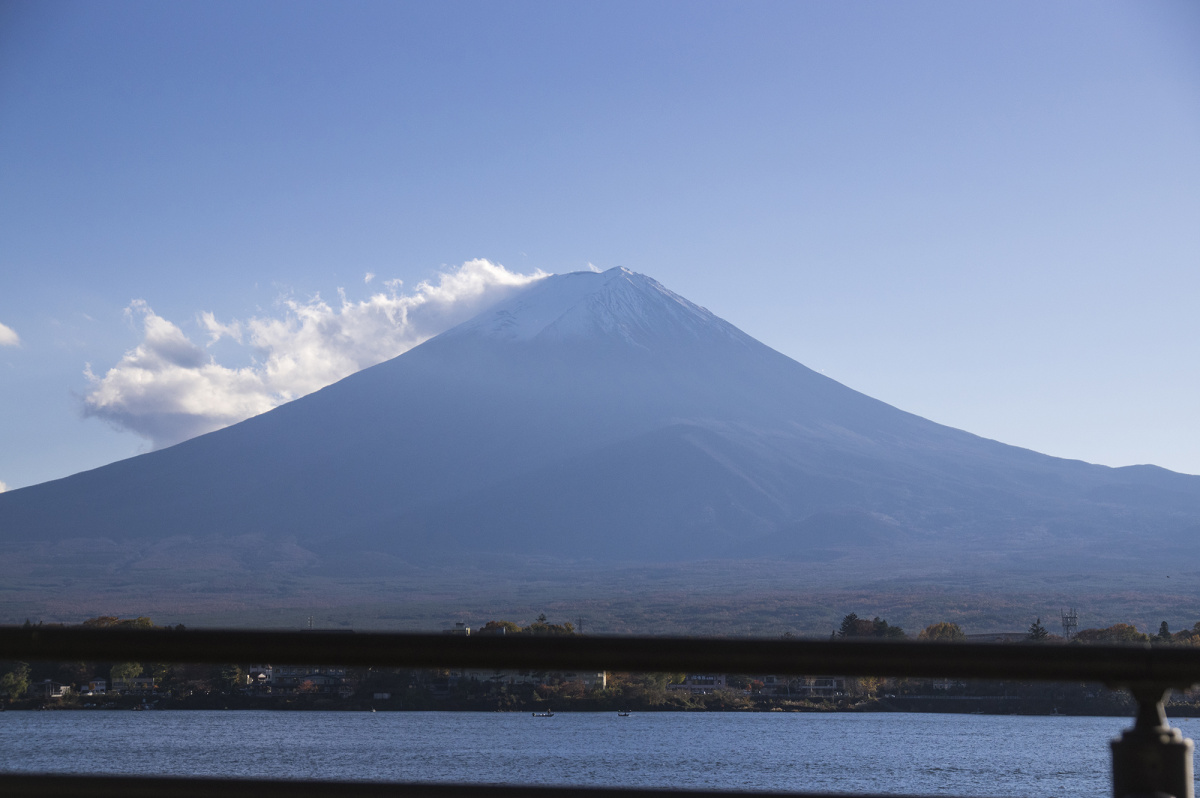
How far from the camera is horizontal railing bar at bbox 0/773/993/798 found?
4.62 ft

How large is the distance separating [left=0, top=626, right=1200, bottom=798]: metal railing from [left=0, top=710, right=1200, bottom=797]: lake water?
12397mm

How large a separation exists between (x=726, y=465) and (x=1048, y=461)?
54.9 meters

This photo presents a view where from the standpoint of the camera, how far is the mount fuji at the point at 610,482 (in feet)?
454

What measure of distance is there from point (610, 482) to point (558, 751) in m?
141

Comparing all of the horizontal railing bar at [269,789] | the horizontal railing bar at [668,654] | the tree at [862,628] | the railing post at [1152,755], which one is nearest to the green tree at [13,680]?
the horizontal railing bar at [269,789]

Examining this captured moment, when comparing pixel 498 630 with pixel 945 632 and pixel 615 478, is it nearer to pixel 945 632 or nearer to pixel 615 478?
pixel 945 632

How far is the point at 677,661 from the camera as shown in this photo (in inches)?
56.4

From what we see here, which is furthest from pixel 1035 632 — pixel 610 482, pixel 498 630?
pixel 610 482

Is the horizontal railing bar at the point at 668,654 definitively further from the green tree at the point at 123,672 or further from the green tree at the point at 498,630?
the green tree at the point at 123,672

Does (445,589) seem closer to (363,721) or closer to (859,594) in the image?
(859,594)

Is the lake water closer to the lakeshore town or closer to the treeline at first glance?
the treeline

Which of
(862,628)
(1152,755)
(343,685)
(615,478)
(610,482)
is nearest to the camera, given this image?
(1152,755)

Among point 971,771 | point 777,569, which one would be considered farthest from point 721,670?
point 777,569

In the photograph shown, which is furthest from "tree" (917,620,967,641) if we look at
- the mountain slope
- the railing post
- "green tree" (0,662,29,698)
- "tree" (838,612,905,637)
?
the mountain slope
